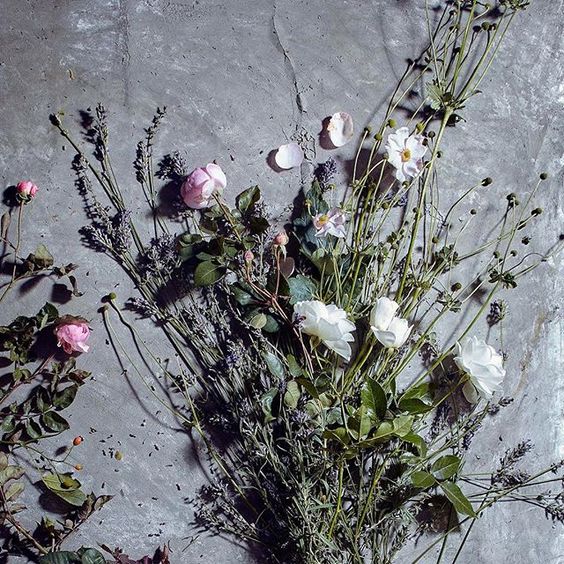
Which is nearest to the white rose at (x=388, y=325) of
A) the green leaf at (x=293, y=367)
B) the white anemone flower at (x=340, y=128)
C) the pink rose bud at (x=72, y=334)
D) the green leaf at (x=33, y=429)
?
the green leaf at (x=293, y=367)

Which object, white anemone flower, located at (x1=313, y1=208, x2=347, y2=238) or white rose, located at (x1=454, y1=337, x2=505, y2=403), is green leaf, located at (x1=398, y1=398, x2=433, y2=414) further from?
white anemone flower, located at (x1=313, y1=208, x2=347, y2=238)

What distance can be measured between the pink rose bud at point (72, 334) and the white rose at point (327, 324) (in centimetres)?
40

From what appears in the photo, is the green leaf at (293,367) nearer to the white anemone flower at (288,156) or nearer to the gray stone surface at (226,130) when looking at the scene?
the gray stone surface at (226,130)

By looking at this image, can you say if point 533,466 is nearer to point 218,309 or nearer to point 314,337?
point 314,337

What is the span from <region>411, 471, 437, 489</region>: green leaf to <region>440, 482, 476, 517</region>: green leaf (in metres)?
0.04

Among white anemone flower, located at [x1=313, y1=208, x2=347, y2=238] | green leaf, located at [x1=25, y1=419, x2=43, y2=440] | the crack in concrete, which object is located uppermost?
the crack in concrete

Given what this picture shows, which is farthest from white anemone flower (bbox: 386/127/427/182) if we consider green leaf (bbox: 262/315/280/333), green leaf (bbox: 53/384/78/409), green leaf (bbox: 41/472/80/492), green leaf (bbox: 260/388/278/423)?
green leaf (bbox: 41/472/80/492)

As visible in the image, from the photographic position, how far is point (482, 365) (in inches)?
59.6

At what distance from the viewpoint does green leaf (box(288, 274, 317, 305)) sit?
1535mm

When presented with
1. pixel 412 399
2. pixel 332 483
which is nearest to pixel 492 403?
pixel 412 399

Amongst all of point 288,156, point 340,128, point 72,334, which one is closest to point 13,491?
point 72,334

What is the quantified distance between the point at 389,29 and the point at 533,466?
1002 mm

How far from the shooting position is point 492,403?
5.61 ft

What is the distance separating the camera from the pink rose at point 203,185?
151 cm
